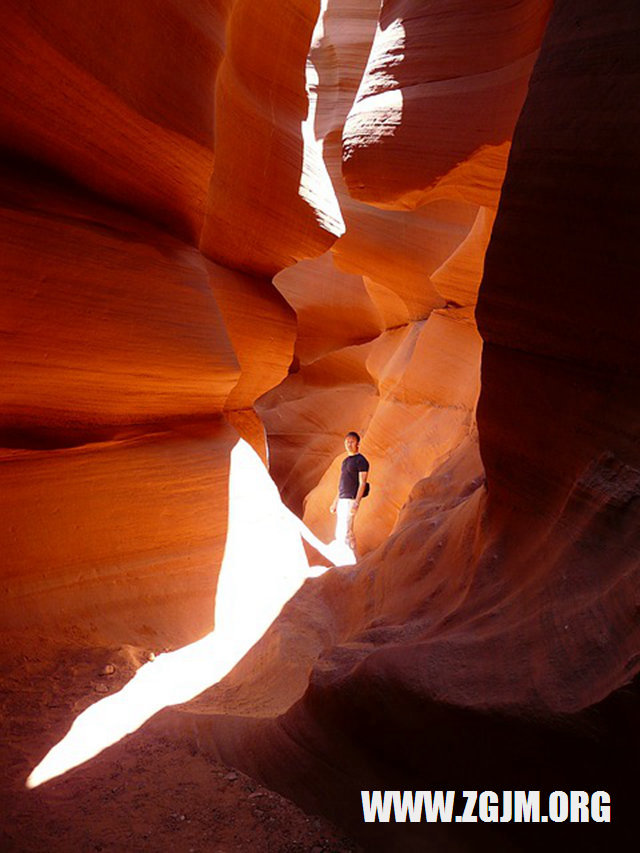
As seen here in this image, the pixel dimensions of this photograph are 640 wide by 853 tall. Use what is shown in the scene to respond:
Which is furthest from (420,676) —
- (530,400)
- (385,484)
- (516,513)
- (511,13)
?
(385,484)

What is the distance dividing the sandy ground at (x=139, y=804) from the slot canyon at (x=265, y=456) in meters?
0.01

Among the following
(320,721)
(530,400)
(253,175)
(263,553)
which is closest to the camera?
(320,721)

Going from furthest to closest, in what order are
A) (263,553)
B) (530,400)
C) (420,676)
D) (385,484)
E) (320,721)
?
(385,484)
(263,553)
(530,400)
(320,721)
(420,676)

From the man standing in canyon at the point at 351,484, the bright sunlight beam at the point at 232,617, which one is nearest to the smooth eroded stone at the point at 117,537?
the bright sunlight beam at the point at 232,617

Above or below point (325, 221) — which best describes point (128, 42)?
above

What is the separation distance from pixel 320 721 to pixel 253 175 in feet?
15.6

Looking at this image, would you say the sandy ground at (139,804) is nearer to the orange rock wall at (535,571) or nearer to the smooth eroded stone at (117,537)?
the orange rock wall at (535,571)

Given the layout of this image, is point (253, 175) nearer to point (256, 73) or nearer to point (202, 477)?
point (256, 73)

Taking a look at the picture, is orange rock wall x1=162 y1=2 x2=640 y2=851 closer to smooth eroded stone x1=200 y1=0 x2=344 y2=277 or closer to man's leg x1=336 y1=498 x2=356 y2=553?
smooth eroded stone x1=200 y1=0 x2=344 y2=277

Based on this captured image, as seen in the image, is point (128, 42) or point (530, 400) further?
point (128, 42)

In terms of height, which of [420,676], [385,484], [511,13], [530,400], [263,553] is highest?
[511,13]

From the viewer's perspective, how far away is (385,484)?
9227 millimetres

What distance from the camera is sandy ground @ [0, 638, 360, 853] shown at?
2029mm

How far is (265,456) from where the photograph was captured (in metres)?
7.11
